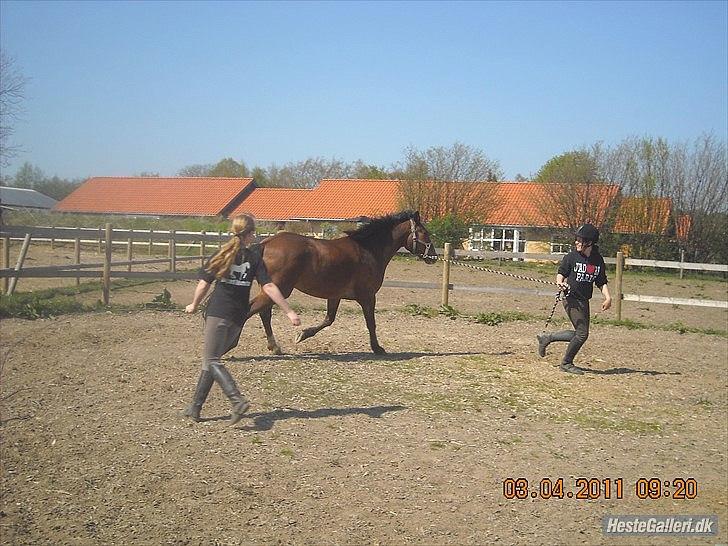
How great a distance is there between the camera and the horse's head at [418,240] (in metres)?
10.5

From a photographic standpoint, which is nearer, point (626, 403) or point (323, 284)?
point (626, 403)

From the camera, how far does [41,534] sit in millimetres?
4285

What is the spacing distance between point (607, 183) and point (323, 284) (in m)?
29.9

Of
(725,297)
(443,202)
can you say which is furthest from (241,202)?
(725,297)

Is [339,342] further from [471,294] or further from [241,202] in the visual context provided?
[241,202]

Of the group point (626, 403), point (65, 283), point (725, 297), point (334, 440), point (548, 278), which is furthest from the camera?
point (548, 278)

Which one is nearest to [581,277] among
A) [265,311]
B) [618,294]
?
[265,311]

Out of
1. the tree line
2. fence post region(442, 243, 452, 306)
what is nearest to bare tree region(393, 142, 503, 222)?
the tree line

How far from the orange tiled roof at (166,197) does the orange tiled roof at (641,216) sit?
63.0 feet

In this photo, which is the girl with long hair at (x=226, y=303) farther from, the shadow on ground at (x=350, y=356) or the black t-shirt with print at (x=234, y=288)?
the shadow on ground at (x=350, y=356)

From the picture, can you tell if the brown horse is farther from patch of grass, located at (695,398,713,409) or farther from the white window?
the white window

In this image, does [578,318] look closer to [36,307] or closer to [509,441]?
[509,441]
